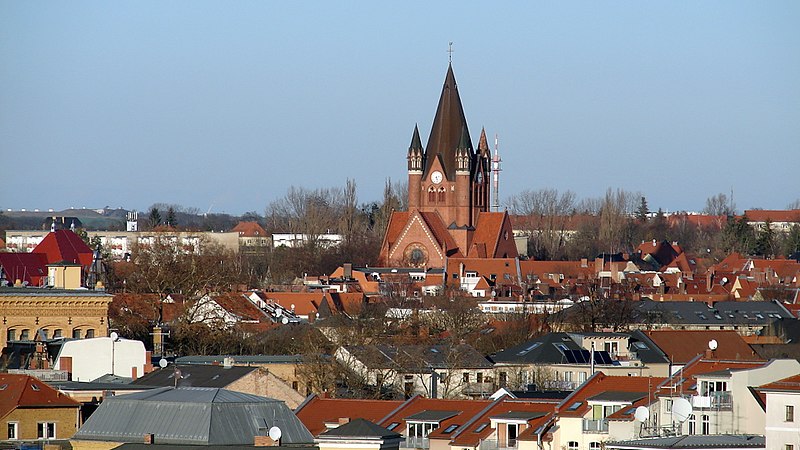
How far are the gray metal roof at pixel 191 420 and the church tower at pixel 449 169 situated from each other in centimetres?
8945

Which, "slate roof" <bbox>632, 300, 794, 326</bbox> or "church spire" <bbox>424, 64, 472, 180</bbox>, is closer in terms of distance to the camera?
"slate roof" <bbox>632, 300, 794, 326</bbox>

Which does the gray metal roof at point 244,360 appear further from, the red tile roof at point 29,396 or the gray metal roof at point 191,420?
the gray metal roof at point 191,420

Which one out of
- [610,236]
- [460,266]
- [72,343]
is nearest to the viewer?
[72,343]

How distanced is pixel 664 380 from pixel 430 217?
81644 millimetres

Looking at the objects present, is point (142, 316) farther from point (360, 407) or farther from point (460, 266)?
point (460, 266)

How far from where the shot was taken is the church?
403 feet

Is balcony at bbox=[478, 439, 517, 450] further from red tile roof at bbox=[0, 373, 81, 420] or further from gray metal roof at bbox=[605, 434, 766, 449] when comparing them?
red tile roof at bbox=[0, 373, 81, 420]

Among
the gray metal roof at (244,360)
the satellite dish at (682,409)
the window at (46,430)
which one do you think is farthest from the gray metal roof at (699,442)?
the gray metal roof at (244,360)

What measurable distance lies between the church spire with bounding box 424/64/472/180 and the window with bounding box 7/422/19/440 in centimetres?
8359

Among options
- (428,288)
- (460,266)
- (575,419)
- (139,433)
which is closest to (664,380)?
(575,419)

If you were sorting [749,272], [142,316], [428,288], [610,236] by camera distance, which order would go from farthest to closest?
[610,236] → [749,272] → [428,288] → [142,316]

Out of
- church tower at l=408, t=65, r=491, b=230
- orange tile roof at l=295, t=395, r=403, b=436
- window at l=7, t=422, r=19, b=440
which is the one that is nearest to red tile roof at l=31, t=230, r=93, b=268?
church tower at l=408, t=65, r=491, b=230

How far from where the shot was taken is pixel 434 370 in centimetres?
5628

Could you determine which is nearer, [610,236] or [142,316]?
[142,316]
